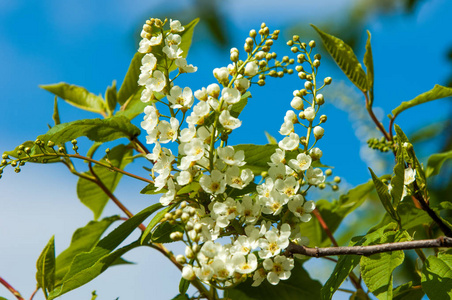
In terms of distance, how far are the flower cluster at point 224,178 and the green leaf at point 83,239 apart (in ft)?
2.97

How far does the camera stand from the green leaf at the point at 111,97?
217cm

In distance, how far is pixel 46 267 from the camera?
69.5 inches

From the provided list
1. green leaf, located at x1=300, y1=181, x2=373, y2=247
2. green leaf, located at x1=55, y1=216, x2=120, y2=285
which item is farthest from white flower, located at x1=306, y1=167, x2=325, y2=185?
green leaf, located at x1=55, y1=216, x2=120, y2=285

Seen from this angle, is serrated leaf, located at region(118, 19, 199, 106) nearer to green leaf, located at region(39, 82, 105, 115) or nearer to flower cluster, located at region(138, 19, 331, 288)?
green leaf, located at region(39, 82, 105, 115)

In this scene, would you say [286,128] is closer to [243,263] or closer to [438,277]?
[243,263]

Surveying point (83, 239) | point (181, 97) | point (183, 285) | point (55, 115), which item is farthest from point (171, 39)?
point (83, 239)

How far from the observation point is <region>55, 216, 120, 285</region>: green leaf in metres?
2.04

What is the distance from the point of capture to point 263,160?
4.78 feet

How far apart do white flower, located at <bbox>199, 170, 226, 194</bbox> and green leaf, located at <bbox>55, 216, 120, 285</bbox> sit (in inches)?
41.2

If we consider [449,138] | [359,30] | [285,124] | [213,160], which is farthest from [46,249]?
[359,30]

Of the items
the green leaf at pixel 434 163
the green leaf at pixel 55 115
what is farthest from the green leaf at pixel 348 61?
the green leaf at pixel 55 115

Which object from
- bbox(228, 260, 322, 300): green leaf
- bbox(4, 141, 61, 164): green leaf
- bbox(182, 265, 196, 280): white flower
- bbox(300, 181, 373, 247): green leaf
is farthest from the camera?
bbox(300, 181, 373, 247): green leaf

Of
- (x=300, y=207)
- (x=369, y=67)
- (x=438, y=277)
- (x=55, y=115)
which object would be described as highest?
(x=55, y=115)

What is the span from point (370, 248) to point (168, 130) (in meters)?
0.56
